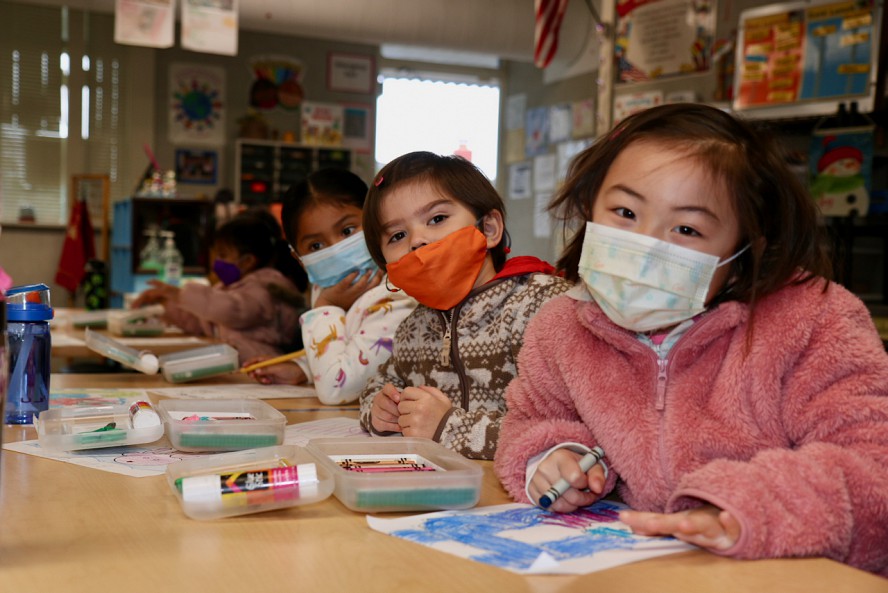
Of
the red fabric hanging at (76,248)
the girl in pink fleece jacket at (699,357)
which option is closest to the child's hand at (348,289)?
the girl in pink fleece jacket at (699,357)

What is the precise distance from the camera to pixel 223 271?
2941mm

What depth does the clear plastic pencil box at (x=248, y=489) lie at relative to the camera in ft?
2.69

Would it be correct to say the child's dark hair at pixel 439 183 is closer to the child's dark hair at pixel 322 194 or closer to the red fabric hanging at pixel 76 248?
the child's dark hair at pixel 322 194

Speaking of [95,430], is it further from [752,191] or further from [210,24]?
[210,24]

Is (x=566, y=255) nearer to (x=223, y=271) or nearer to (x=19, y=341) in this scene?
(x=19, y=341)

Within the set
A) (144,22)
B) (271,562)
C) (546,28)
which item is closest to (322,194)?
(271,562)

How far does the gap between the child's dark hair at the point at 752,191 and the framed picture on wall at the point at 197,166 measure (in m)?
7.12

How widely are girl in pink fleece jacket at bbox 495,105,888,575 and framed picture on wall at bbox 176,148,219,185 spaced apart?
7079mm

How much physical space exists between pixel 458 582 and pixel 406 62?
8201 millimetres

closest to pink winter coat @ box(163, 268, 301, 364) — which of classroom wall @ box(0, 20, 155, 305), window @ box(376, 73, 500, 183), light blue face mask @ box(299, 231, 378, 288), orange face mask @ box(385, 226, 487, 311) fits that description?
light blue face mask @ box(299, 231, 378, 288)

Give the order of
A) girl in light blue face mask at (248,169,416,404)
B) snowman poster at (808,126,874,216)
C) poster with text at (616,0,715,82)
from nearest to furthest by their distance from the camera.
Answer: girl in light blue face mask at (248,169,416,404)
poster with text at (616,0,715,82)
snowman poster at (808,126,874,216)

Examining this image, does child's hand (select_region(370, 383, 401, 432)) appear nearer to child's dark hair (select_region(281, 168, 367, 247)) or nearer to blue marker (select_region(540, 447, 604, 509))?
blue marker (select_region(540, 447, 604, 509))

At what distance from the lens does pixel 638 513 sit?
0.79 metres

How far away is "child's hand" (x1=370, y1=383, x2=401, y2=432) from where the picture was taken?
49.2 inches
